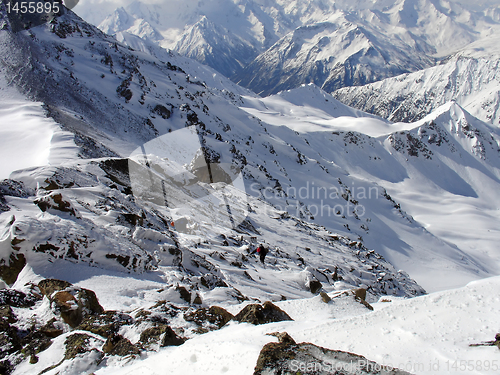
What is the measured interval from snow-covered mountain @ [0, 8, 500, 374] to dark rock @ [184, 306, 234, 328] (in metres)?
0.04

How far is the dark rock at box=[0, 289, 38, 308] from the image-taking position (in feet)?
20.7

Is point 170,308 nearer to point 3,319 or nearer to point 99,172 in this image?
point 3,319

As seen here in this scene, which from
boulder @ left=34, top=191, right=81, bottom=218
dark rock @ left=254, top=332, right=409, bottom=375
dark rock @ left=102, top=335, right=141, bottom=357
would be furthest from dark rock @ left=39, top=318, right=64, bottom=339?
dark rock @ left=254, top=332, right=409, bottom=375

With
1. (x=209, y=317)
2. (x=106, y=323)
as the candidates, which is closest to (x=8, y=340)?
(x=106, y=323)

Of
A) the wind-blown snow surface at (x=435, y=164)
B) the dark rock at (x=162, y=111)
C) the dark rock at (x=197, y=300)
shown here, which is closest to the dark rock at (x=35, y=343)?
the dark rock at (x=197, y=300)

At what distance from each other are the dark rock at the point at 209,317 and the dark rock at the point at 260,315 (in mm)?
328

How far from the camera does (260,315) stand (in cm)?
661

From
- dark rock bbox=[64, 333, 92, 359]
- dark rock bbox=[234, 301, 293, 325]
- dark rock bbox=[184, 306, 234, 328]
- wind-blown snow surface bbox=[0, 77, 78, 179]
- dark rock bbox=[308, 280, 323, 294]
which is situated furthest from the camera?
wind-blown snow surface bbox=[0, 77, 78, 179]

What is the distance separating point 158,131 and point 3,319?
113ft

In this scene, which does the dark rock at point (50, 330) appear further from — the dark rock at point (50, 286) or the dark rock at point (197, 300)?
the dark rock at point (197, 300)

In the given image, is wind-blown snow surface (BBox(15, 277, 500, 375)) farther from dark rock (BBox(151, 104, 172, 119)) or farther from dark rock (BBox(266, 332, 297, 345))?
dark rock (BBox(151, 104, 172, 119))

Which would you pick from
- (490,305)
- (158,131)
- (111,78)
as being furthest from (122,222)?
(111,78)

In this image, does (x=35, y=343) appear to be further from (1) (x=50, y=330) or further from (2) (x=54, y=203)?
(2) (x=54, y=203)

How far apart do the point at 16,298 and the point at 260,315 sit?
5.43m
